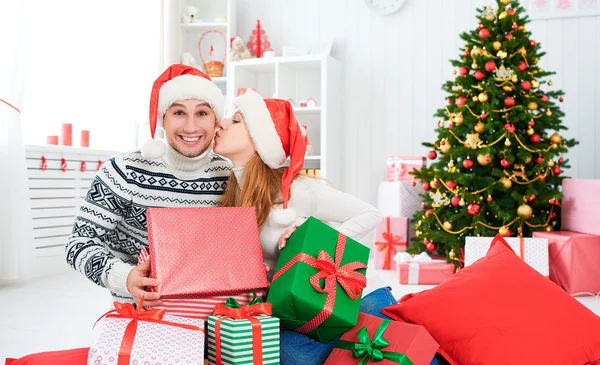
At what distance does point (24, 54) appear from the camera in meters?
3.82

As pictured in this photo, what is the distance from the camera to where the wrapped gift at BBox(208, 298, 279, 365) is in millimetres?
1329

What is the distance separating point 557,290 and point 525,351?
29cm

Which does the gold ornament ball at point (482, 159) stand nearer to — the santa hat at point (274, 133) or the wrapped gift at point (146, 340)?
the santa hat at point (274, 133)

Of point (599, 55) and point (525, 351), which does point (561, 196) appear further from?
point (525, 351)

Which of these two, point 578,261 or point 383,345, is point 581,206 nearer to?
point 578,261

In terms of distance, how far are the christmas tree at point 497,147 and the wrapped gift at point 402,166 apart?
0.73m

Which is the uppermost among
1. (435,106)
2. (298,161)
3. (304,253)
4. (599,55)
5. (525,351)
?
(599,55)

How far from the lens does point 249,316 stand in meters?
1.39

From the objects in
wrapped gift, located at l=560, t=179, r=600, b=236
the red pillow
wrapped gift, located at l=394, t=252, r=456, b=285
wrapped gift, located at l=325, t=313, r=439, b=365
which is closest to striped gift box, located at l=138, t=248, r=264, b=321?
wrapped gift, located at l=325, t=313, r=439, b=365

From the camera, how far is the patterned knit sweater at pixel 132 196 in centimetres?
174

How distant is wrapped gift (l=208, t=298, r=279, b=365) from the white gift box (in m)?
0.05

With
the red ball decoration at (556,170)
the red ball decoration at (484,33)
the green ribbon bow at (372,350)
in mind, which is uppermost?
the red ball decoration at (484,33)

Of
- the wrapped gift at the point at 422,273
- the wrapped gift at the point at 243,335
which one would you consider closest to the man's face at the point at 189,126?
the wrapped gift at the point at 243,335

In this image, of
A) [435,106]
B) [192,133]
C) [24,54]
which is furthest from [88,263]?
[435,106]
